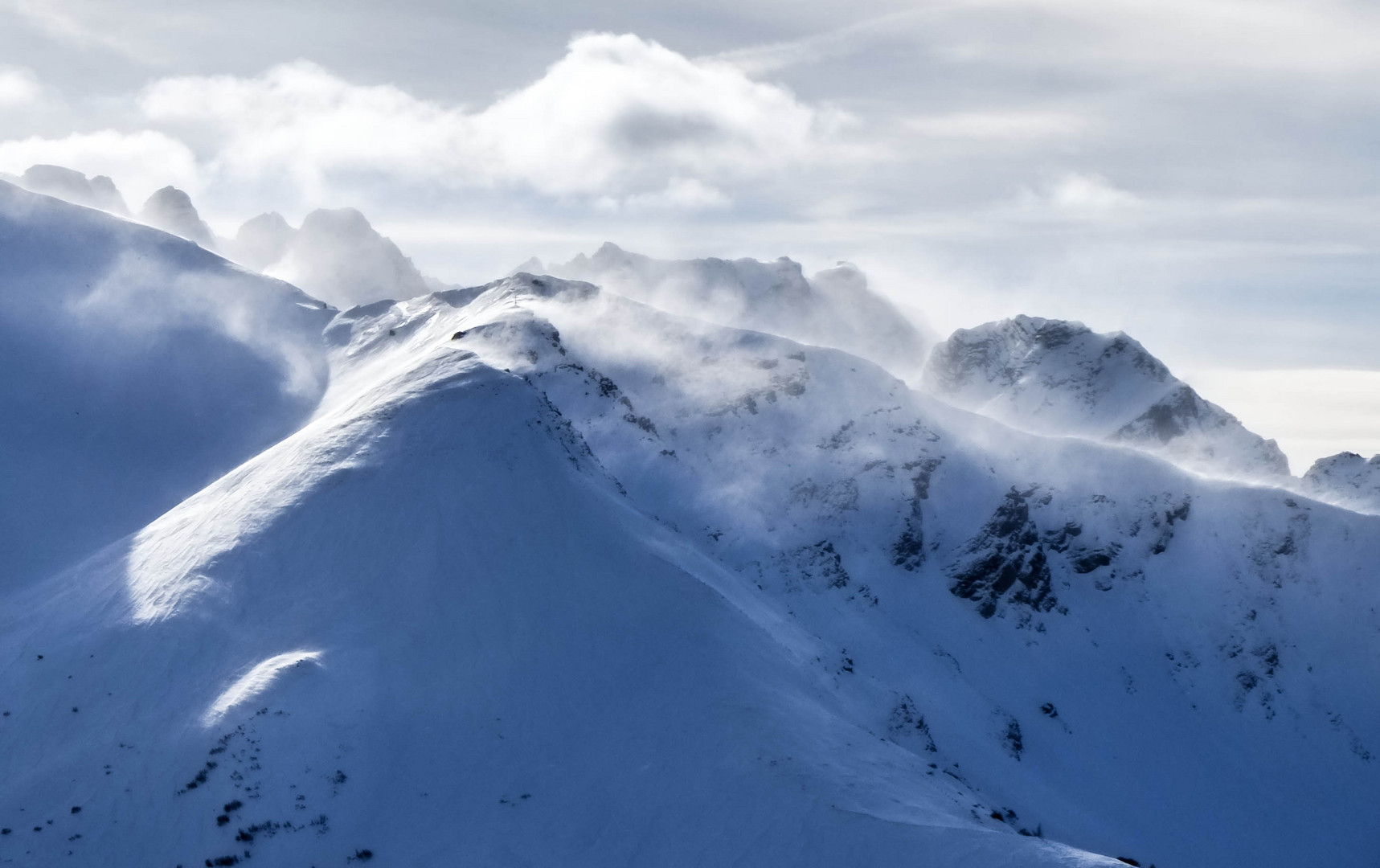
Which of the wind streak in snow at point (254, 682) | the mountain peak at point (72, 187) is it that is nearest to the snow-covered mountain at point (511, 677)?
the wind streak in snow at point (254, 682)

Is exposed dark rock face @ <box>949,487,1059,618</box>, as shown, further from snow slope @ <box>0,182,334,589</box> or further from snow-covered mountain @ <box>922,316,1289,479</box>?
snow slope @ <box>0,182,334,589</box>

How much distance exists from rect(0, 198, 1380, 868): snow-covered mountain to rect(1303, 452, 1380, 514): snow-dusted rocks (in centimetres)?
6117

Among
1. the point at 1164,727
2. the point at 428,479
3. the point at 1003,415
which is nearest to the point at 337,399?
the point at 428,479

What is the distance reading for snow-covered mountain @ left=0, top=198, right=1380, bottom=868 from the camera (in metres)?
31.8

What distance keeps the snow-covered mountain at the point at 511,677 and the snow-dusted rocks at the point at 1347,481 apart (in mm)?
61169

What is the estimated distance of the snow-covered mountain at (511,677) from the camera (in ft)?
104

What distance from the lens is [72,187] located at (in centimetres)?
17662

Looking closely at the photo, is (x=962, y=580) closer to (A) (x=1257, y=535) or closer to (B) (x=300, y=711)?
(A) (x=1257, y=535)

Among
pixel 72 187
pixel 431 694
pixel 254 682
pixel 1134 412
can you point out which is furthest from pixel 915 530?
pixel 72 187

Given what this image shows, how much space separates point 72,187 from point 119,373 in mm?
122775

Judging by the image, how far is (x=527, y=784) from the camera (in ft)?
112

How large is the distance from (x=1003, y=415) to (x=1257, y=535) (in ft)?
172

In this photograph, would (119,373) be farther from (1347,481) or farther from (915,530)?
(1347,481)

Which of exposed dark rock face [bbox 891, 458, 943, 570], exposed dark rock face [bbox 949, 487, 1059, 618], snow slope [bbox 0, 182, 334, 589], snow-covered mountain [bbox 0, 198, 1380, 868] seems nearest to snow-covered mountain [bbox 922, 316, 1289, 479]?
exposed dark rock face [bbox 949, 487, 1059, 618]
